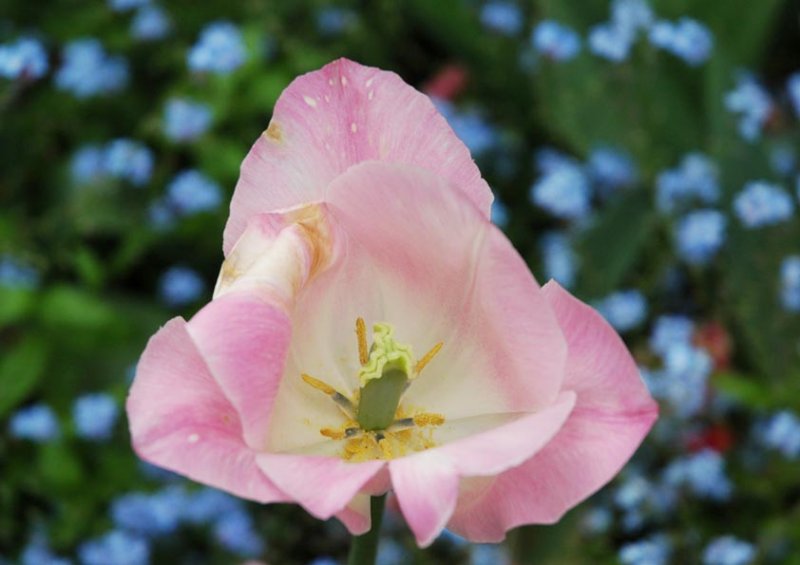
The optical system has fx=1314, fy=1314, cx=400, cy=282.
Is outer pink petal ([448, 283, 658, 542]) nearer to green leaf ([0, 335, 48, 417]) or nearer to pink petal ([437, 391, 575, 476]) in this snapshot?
pink petal ([437, 391, 575, 476])

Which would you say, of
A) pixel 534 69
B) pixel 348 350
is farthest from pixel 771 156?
pixel 348 350

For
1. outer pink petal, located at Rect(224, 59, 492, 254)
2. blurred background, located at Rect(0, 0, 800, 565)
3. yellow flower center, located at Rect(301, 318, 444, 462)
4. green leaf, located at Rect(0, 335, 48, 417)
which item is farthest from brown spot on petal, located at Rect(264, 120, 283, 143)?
green leaf, located at Rect(0, 335, 48, 417)

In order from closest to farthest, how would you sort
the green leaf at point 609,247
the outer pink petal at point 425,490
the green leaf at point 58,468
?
the outer pink petal at point 425,490, the green leaf at point 58,468, the green leaf at point 609,247

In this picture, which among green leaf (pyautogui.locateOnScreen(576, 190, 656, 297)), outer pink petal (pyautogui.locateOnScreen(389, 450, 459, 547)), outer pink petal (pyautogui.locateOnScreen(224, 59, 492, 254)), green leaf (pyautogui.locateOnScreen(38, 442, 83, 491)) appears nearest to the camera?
outer pink petal (pyautogui.locateOnScreen(389, 450, 459, 547))

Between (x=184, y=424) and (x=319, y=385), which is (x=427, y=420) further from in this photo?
(x=184, y=424)

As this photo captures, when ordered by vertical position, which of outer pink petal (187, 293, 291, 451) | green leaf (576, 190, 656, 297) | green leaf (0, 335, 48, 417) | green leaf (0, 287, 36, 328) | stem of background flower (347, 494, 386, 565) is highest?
outer pink petal (187, 293, 291, 451)

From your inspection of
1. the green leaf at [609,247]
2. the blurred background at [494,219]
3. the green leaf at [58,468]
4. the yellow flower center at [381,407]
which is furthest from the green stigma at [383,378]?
the green leaf at [609,247]

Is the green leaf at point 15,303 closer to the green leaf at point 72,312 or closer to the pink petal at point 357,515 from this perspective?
the green leaf at point 72,312
